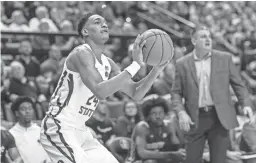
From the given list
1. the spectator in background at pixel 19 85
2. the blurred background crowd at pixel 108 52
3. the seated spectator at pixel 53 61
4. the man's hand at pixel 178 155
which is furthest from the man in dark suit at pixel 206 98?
the seated spectator at pixel 53 61

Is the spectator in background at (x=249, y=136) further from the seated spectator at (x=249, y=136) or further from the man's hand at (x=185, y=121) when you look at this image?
the man's hand at (x=185, y=121)

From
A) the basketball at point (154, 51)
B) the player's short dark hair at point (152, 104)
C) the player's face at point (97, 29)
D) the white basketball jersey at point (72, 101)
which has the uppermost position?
the player's face at point (97, 29)

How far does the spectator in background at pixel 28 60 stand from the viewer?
340 inches

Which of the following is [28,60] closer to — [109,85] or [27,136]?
[27,136]

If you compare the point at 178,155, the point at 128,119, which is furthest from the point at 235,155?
the point at 128,119

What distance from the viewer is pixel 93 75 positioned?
144 inches

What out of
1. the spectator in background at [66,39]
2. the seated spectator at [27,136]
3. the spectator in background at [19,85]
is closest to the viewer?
the seated spectator at [27,136]

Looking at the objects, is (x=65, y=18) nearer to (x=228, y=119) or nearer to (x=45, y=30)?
(x=45, y=30)

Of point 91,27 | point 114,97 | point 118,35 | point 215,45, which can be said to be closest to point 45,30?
point 118,35

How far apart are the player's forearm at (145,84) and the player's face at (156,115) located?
2.78 metres

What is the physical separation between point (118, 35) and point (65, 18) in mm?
1433

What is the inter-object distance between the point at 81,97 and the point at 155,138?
3.14 m

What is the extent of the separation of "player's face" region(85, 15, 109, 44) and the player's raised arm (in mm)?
198

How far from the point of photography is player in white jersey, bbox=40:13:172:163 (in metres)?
3.66
